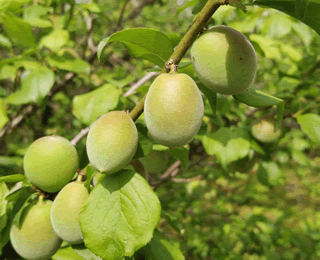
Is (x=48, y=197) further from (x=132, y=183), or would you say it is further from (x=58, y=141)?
(x=132, y=183)

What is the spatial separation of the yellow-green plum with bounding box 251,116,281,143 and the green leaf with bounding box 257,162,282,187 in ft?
0.98

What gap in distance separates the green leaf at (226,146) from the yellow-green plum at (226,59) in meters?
0.84

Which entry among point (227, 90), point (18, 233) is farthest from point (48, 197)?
point (227, 90)

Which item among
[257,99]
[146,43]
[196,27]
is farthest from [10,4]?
[257,99]

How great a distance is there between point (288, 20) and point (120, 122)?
1.69 metres

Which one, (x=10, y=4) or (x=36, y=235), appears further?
(x=10, y=4)

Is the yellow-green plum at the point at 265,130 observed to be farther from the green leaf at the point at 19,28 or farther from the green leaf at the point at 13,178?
the green leaf at the point at 19,28

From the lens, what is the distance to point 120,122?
60cm

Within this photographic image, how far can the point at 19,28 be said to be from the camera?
4.42 ft

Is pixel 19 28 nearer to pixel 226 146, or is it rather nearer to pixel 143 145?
pixel 143 145

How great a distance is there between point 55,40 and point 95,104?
519mm

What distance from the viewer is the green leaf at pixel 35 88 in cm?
137

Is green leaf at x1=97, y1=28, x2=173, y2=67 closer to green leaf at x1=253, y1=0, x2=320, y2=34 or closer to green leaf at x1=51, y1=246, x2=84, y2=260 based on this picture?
green leaf at x1=253, y1=0, x2=320, y2=34

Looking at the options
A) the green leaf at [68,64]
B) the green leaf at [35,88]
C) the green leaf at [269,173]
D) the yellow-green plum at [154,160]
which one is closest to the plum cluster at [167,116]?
the yellow-green plum at [154,160]
